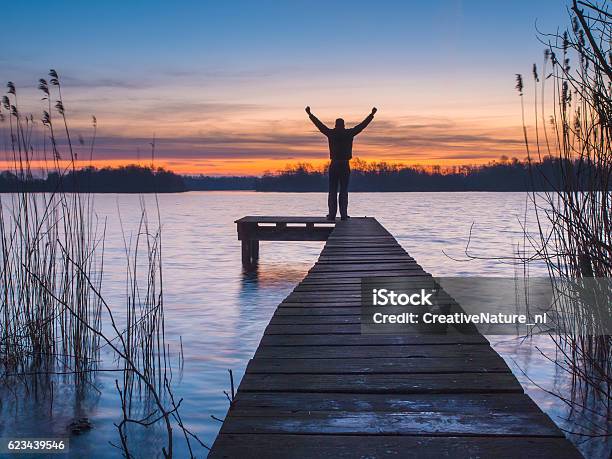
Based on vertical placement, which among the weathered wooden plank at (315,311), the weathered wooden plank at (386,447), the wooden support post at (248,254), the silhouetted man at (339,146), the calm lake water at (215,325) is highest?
the silhouetted man at (339,146)

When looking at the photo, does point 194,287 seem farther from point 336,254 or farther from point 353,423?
point 353,423

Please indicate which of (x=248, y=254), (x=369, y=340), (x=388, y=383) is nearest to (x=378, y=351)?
(x=369, y=340)

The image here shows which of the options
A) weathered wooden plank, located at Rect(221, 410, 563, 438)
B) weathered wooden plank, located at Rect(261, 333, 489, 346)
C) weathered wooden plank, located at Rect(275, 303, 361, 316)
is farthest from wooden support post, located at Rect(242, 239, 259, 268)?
weathered wooden plank, located at Rect(221, 410, 563, 438)

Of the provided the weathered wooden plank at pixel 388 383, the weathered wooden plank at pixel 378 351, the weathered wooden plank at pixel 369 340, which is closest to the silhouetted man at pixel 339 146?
the weathered wooden plank at pixel 369 340

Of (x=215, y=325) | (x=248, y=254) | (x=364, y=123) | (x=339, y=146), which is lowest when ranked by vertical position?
(x=215, y=325)

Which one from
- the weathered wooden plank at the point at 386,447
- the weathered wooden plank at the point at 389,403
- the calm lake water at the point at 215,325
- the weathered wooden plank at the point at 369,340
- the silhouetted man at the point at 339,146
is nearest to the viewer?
the weathered wooden plank at the point at 386,447

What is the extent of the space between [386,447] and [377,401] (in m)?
0.40

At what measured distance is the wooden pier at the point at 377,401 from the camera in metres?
1.76

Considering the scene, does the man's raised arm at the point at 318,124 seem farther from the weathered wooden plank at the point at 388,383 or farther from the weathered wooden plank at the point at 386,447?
the weathered wooden plank at the point at 386,447

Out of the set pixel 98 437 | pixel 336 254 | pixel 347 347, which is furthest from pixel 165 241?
pixel 347 347

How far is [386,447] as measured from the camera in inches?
69.4

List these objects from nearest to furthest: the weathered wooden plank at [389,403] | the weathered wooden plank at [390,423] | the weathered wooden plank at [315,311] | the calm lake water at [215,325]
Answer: the weathered wooden plank at [390,423], the weathered wooden plank at [389,403], the weathered wooden plank at [315,311], the calm lake water at [215,325]

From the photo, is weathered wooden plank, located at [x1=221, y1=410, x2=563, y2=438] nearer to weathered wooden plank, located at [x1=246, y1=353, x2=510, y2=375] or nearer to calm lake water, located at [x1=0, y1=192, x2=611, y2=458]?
weathered wooden plank, located at [x1=246, y1=353, x2=510, y2=375]

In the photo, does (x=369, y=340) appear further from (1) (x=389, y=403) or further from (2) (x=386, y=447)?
(2) (x=386, y=447)
